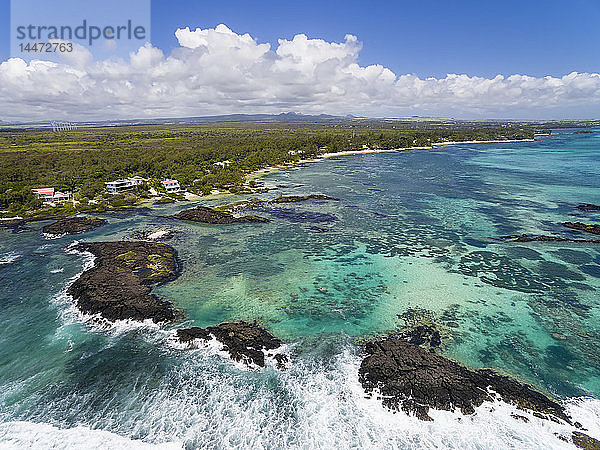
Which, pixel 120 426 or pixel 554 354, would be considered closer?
pixel 120 426

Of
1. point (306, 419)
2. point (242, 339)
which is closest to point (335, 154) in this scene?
point (242, 339)

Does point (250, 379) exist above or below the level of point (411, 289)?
below

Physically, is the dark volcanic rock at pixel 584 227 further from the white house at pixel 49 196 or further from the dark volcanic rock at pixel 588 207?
the white house at pixel 49 196

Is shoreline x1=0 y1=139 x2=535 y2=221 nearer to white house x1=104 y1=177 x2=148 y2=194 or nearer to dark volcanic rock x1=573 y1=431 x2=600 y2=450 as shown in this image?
white house x1=104 y1=177 x2=148 y2=194

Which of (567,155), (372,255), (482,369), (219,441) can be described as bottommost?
(219,441)

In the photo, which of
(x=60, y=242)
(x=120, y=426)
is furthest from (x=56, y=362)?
(x=60, y=242)

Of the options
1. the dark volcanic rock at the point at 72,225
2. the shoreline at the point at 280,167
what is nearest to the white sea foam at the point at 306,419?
the dark volcanic rock at the point at 72,225

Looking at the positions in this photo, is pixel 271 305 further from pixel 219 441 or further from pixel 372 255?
pixel 372 255
